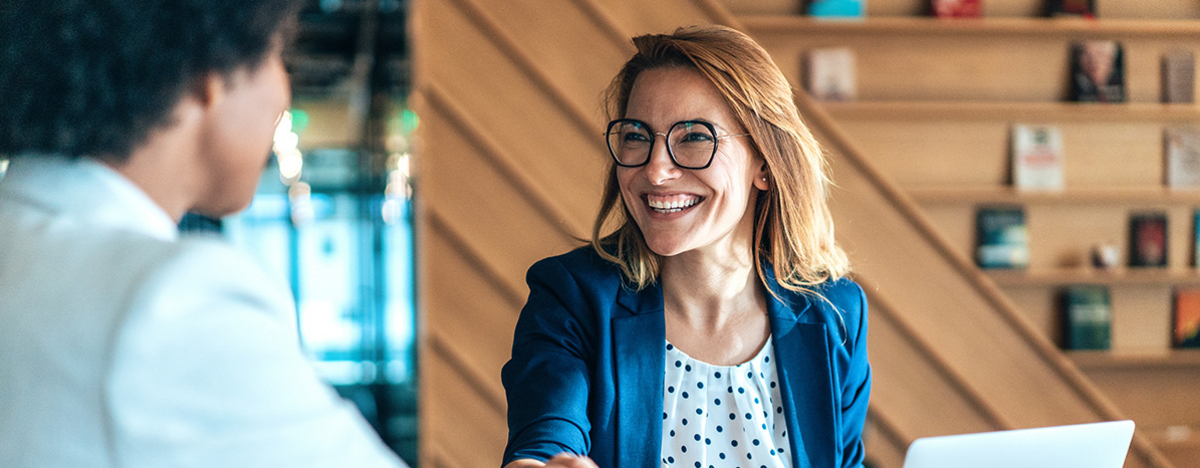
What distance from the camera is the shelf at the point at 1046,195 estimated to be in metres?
3.54

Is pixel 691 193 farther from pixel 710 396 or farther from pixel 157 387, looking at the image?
pixel 157 387

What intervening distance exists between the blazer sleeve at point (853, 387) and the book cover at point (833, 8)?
7.10 ft

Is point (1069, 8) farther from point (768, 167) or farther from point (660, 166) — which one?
point (660, 166)

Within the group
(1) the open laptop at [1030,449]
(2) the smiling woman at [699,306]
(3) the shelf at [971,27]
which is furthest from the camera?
(3) the shelf at [971,27]

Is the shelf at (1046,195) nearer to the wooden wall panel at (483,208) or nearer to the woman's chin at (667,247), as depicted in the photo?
the wooden wall panel at (483,208)

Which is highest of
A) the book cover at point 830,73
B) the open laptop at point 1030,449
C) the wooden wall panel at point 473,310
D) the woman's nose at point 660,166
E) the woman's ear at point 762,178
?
the book cover at point 830,73

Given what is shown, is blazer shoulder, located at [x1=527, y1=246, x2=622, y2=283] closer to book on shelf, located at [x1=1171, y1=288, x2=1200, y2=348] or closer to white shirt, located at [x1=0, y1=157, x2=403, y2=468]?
white shirt, located at [x1=0, y1=157, x2=403, y2=468]

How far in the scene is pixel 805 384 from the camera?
5.05ft

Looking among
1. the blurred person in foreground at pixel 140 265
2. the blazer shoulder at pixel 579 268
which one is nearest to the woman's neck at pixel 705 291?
the blazer shoulder at pixel 579 268

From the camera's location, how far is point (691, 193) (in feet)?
5.13

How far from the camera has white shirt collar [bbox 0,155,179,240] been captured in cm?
65

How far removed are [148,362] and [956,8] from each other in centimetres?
369

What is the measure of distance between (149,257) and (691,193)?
109 centimetres

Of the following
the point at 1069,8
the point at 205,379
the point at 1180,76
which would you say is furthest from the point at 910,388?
the point at 205,379
